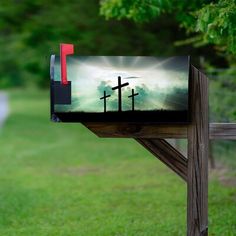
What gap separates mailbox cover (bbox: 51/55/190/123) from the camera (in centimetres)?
621

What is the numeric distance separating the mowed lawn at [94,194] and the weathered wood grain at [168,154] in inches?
78.1

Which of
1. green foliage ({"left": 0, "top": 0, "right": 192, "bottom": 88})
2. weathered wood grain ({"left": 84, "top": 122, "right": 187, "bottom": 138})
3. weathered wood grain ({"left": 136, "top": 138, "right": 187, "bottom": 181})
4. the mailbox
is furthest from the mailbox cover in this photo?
green foliage ({"left": 0, "top": 0, "right": 192, "bottom": 88})

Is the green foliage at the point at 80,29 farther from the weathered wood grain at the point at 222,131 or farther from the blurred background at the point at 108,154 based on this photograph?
the weathered wood grain at the point at 222,131

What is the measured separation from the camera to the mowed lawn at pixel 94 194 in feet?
29.4

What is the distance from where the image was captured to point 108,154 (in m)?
17.2

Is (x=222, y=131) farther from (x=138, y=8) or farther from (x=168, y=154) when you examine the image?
(x=138, y=8)

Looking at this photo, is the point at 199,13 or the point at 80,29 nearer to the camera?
the point at 199,13

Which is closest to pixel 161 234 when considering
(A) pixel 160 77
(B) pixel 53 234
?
(B) pixel 53 234

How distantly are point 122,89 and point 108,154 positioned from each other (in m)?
11.0

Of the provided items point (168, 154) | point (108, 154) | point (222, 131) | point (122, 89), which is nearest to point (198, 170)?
point (168, 154)

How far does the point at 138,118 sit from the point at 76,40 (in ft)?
52.8

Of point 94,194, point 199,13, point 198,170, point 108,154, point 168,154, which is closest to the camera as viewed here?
point 198,170

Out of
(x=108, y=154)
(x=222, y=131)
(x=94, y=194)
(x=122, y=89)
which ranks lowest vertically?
(x=108, y=154)

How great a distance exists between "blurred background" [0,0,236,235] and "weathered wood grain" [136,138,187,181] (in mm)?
1503
